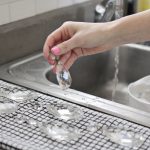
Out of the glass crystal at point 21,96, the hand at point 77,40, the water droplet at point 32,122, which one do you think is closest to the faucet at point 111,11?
the hand at point 77,40

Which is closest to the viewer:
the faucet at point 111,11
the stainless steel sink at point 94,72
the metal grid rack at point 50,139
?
the metal grid rack at point 50,139

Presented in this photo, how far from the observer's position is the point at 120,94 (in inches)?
51.8

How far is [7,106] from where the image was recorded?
0.83 metres

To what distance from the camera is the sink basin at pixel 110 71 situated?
130cm

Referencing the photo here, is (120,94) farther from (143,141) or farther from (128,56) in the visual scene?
(143,141)

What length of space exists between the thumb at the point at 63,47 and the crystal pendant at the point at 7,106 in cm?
14

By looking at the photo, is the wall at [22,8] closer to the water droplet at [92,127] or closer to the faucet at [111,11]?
the faucet at [111,11]

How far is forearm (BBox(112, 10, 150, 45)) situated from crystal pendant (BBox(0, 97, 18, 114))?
264 mm

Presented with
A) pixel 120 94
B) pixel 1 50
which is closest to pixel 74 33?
pixel 1 50

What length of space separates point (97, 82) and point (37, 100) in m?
0.51

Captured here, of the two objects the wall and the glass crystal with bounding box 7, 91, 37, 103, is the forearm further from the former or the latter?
the wall

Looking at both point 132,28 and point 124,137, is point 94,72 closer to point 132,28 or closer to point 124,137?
point 132,28

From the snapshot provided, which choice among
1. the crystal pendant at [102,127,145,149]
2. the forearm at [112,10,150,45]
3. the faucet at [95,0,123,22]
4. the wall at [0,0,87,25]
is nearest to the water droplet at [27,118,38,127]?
the crystal pendant at [102,127,145,149]

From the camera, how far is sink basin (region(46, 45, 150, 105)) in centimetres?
130
